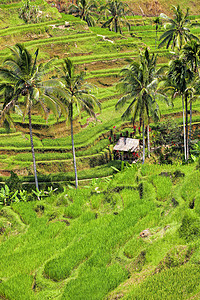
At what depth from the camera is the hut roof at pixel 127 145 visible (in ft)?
79.1

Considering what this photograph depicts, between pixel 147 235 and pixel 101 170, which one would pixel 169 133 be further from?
pixel 147 235

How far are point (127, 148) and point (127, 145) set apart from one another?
0.34 meters

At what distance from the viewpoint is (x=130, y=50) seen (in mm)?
42156

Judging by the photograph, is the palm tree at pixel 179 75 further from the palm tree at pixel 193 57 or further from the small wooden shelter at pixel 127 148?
the small wooden shelter at pixel 127 148

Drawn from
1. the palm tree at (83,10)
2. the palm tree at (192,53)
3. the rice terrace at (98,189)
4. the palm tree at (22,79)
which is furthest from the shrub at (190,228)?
the palm tree at (83,10)

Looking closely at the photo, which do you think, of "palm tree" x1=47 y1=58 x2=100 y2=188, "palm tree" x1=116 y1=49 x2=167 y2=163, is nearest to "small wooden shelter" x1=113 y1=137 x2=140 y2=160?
"palm tree" x1=116 y1=49 x2=167 y2=163

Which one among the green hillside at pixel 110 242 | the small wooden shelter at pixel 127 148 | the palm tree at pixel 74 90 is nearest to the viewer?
the green hillside at pixel 110 242

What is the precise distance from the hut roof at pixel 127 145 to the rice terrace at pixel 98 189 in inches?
3.0

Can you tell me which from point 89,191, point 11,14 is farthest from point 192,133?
point 11,14

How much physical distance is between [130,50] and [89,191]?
31632mm

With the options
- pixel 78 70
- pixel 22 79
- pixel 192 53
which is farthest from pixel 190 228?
pixel 78 70

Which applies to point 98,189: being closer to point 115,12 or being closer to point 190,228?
point 190,228

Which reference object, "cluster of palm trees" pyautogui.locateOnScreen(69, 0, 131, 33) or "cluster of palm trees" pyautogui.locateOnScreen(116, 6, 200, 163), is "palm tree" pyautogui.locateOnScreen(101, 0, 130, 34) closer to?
"cluster of palm trees" pyautogui.locateOnScreen(69, 0, 131, 33)

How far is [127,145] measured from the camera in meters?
24.4
